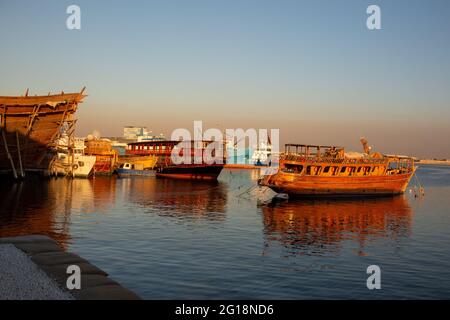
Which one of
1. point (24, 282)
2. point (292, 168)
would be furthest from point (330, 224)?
point (24, 282)

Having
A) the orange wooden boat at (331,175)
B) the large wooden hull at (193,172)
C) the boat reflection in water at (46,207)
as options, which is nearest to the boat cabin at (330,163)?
the orange wooden boat at (331,175)

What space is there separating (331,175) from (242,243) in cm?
3274

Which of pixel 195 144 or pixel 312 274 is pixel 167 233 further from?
pixel 195 144

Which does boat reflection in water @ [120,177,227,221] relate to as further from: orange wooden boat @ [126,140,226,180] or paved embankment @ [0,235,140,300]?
orange wooden boat @ [126,140,226,180]

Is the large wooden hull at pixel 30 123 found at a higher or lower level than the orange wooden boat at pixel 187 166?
higher

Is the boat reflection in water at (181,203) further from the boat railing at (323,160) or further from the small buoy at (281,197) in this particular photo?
the boat railing at (323,160)

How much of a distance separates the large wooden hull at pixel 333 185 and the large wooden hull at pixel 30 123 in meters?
29.5

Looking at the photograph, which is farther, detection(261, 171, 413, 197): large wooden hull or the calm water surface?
detection(261, 171, 413, 197): large wooden hull

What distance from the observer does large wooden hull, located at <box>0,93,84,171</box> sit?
192 feet

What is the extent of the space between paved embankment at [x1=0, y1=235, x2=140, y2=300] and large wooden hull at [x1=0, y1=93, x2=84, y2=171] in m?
44.0

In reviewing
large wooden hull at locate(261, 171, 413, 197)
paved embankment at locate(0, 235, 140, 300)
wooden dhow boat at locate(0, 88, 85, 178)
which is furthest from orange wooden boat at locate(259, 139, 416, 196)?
paved embankment at locate(0, 235, 140, 300)

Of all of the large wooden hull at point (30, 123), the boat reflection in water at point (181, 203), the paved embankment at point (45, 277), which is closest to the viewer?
the paved embankment at point (45, 277)

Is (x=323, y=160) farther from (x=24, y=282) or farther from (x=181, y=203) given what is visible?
(x=24, y=282)

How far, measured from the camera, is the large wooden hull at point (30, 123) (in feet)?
192
